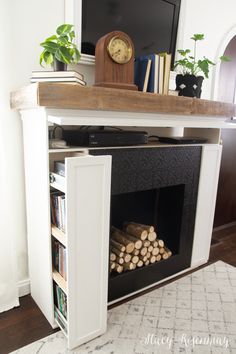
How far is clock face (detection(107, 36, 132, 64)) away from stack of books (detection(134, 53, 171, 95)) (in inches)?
7.4

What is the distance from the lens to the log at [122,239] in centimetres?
179

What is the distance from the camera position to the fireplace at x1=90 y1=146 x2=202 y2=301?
5.02 feet

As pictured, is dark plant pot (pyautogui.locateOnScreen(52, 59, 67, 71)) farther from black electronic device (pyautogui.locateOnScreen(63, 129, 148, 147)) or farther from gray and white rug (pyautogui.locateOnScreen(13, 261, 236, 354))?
gray and white rug (pyautogui.locateOnScreen(13, 261, 236, 354))

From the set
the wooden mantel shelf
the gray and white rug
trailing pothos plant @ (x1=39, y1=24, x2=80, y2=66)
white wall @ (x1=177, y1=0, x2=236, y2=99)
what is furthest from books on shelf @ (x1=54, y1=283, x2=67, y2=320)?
white wall @ (x1=177, y1=0, x2=236, y2=99)

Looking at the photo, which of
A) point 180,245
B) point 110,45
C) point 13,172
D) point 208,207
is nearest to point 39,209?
point 13,172

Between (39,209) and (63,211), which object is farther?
(39,209)

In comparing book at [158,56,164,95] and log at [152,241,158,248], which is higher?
book at [158,56,164,95]

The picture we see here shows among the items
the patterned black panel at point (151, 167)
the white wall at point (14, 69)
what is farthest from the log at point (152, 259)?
the white wall at point (14, 69)

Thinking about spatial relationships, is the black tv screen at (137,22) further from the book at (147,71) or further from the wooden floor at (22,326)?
the wooden floor at (22,326)

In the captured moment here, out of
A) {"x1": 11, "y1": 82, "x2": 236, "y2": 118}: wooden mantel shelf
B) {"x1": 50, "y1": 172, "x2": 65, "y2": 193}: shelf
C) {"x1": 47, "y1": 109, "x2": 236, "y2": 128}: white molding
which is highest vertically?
{"x1": 11, "y1": 82, "x2": 236, "y2": 118}: wooden mantel shelf

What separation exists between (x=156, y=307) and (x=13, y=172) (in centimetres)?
124

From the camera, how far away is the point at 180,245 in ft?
6.51

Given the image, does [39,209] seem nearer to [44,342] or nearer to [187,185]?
[44,342]

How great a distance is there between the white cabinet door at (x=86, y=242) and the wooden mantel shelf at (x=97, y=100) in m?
0.26
